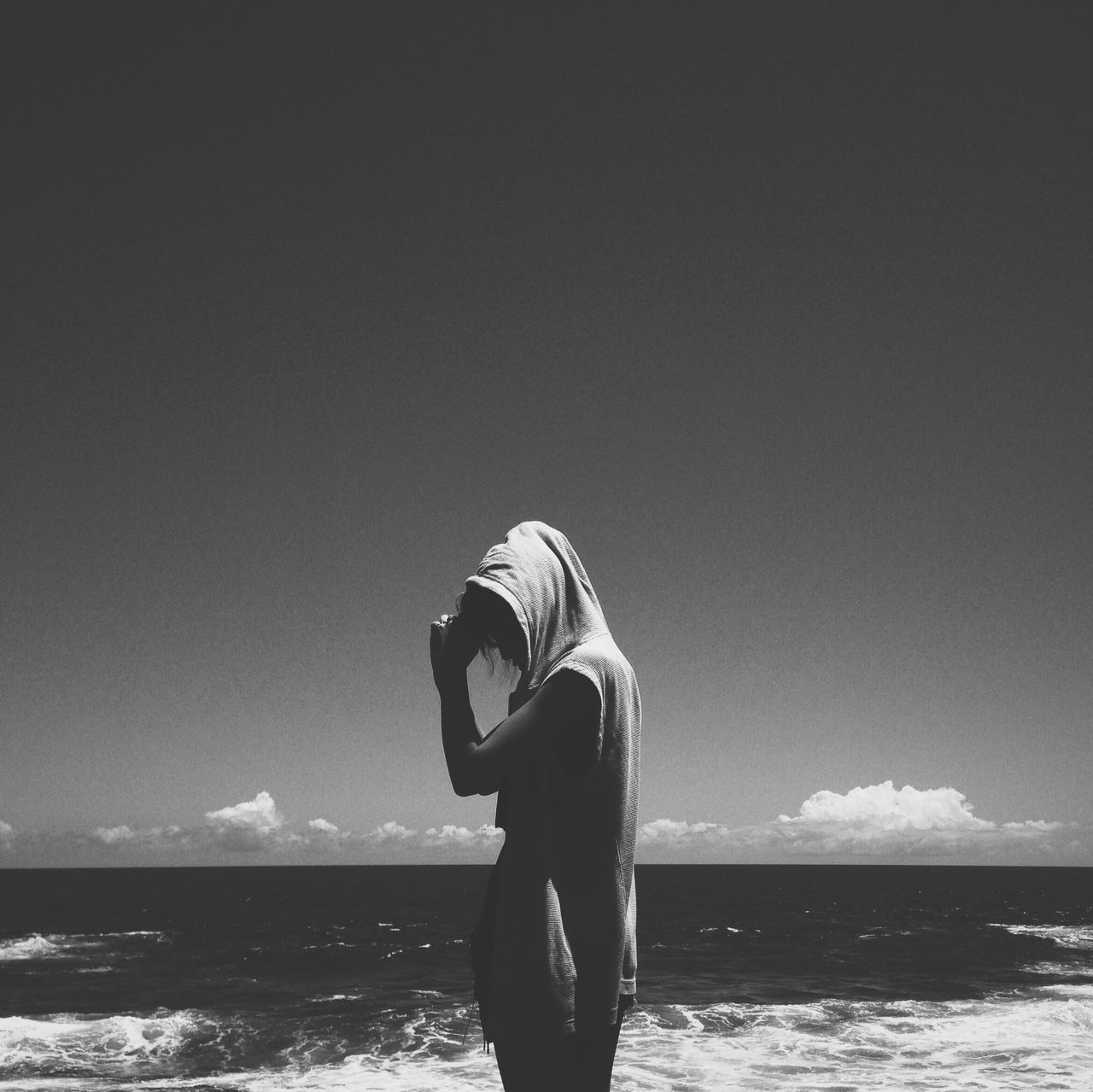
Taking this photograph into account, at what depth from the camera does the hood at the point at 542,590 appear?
1.44 meters

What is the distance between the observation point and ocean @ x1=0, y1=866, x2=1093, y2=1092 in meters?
15.0

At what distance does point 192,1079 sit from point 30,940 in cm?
3627

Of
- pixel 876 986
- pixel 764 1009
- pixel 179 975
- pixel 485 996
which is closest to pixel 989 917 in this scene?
→ pixel 876 986

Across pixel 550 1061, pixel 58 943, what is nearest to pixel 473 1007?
pixel 550 1061

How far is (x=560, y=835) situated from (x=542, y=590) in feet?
1.30

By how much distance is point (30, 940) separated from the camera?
45.1 meters

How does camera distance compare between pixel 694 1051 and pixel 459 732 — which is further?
pixel 694 1051

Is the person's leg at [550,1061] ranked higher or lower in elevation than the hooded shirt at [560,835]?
lower

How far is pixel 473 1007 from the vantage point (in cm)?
2238

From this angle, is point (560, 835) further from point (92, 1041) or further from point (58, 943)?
point (58, 943)

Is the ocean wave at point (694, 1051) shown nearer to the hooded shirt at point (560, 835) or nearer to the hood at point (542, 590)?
the hooded shirt at point (560, 835)

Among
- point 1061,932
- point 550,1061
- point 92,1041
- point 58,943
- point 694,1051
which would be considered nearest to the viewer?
point 550,1061

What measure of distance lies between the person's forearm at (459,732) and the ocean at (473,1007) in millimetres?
13748

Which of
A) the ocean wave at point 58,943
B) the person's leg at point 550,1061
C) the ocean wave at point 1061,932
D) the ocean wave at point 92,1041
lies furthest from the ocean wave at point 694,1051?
the ocean wave at point 1061,932
